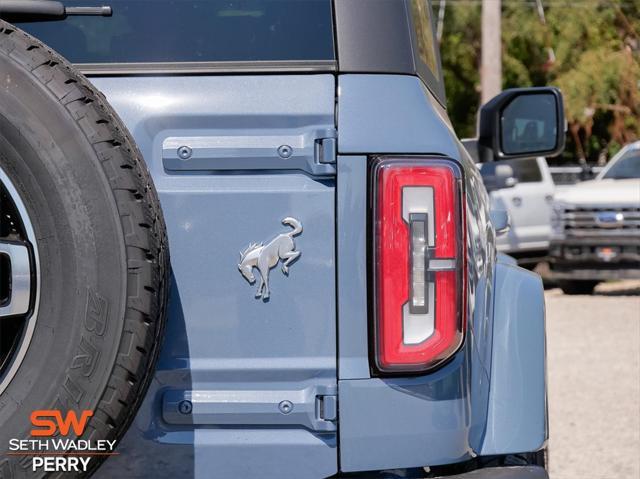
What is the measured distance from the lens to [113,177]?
2.10 metres

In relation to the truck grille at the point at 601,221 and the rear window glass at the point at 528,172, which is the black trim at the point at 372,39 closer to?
the truck grille at the point at 601,221

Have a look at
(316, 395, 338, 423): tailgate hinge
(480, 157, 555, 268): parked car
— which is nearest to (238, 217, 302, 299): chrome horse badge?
(316, 395, 338, 423): tailgate hinge

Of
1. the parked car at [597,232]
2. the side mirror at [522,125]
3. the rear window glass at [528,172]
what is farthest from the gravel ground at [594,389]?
the rear window glass at [528,172]

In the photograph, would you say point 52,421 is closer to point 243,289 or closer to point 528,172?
point 243,289

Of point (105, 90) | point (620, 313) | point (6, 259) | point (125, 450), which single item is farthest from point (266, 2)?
point (620, 313)

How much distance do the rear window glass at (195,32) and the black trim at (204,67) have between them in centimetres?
1

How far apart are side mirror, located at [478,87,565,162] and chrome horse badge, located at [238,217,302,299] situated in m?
1.37

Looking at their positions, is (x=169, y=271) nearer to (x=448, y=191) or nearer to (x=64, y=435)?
(x=64, y=435)

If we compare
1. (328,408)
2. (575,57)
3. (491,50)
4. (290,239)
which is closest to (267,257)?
(290,239)

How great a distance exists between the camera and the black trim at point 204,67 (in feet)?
7.73

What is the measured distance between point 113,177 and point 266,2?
0.59 meters

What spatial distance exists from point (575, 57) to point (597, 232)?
16.7 meters

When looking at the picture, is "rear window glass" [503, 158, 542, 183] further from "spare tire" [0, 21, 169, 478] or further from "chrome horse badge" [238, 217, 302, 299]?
"spare tire" [0, 21, 169, 478]

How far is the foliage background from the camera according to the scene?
26531 mm
